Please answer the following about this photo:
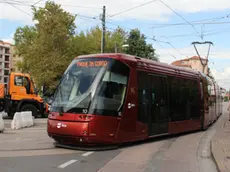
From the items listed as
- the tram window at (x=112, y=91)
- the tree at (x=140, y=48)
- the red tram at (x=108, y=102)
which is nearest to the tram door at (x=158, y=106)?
the red tram at (x=108, y=102)

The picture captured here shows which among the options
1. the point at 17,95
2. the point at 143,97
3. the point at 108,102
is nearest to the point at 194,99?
the point at 143,97

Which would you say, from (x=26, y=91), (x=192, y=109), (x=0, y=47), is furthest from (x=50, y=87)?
(x=0, y=47)

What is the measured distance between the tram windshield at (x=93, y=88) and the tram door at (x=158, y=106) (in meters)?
1.79

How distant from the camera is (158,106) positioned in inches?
513

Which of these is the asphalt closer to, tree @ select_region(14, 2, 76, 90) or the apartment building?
tree @ select_region(14, 2, 76, 90)

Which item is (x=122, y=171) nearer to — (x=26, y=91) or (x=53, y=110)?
(x=53, y=110)

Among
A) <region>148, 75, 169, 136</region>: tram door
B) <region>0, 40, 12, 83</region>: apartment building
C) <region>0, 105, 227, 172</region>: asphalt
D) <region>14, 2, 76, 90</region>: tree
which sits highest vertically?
<region>0, 40, 12, 83</region>: apartment building

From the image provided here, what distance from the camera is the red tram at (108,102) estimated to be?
10.2 metres

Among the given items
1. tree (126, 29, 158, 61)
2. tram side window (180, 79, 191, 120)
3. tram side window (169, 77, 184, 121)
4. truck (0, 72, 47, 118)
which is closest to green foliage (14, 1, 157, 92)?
tree (126, 29, 158, 61)

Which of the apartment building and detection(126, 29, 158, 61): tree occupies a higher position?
the apartment building

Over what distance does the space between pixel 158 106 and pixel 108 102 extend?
3.07 m

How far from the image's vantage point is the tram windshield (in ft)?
33.8

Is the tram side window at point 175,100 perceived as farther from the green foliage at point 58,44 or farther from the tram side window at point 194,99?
the green foliage at point 58,44

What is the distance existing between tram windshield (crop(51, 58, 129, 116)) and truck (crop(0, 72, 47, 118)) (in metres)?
12.0
